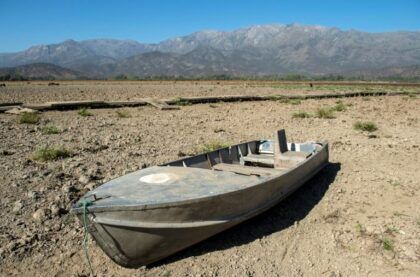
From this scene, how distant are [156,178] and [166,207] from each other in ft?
2.80

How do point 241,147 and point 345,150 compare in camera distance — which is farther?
point 345,150

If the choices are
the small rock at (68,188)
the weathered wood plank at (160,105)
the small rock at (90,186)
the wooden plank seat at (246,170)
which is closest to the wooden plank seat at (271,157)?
the wooden plank seat at (246,170)

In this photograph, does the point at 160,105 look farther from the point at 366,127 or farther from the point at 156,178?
the point at 156,178

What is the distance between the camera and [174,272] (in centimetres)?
463

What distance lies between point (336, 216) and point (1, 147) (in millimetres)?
7660

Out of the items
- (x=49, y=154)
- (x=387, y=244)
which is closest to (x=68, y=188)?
(x=49, y=154)

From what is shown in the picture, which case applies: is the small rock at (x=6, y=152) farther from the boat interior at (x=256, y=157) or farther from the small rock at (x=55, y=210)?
the boat interior at (x=256, y=157)

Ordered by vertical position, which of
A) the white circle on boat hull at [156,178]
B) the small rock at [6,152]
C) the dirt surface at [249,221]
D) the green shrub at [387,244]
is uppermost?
the white circle on boat hull at [156,178]

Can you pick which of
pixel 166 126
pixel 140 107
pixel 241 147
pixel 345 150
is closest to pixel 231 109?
pixel 140 107

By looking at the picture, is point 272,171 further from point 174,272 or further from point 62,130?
point 62,130

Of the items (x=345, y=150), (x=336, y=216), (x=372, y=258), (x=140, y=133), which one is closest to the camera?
(x=372, y=258)

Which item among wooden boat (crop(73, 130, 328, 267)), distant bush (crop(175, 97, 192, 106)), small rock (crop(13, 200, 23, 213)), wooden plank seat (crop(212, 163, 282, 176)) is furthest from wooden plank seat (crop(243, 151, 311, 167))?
distant bush (crop(175, 97, 192, 106))

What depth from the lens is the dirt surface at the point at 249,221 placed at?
4.79m

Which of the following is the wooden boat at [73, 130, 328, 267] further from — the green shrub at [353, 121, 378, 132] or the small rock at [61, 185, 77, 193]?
the green shrub at [353, 121, 378, 132]
